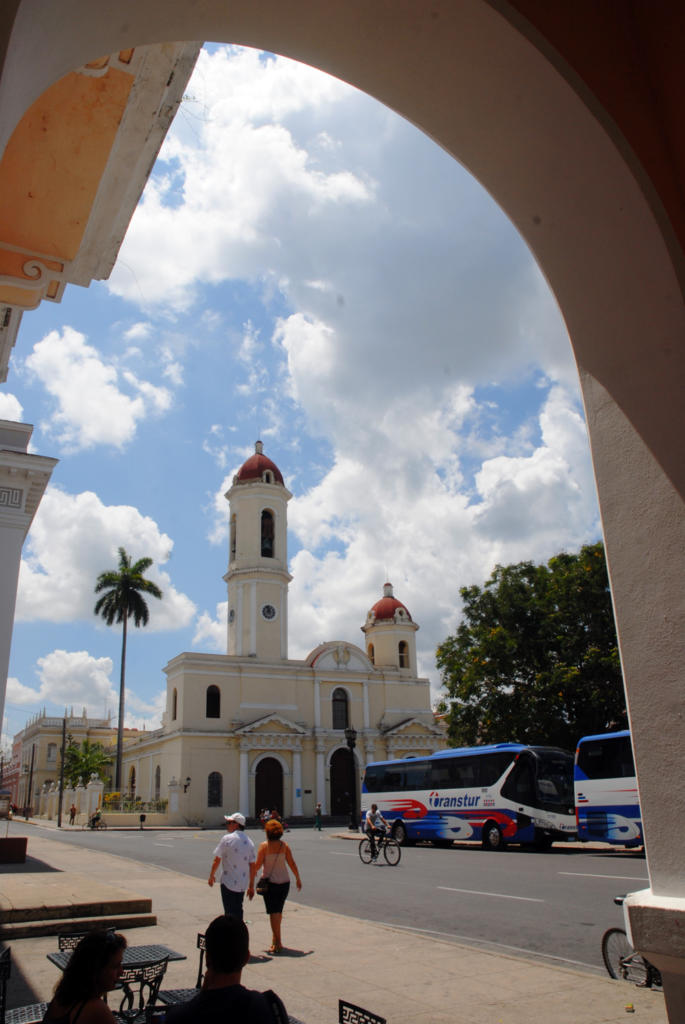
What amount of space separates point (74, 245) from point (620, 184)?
12.5 feet

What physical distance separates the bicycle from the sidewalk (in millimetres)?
7795

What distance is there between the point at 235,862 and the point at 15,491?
904cm

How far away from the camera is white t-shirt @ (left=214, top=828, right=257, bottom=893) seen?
7.78m

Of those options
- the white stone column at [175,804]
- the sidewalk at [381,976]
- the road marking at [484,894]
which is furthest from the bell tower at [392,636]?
the sidewalk at [381,976]

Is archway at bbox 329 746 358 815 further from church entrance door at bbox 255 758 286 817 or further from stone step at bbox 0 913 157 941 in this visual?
stone step at bbox 0 913 157 941

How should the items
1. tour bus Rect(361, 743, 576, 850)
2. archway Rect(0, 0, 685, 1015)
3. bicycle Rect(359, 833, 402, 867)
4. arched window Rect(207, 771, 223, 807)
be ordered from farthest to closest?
arched window Rect(207, 771, 223, 807) < tour bus Rect(361, 743, 576, 850) < bicycle Rect(359, 833, 402, 867) < archway Rect(0, 0, 685, 1015)

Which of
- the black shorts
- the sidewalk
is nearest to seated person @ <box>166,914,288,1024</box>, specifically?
the sidewalk

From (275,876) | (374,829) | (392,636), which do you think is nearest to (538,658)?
(374,829)

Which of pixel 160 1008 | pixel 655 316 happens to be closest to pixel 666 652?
pixel 655 316

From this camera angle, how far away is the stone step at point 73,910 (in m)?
8.17

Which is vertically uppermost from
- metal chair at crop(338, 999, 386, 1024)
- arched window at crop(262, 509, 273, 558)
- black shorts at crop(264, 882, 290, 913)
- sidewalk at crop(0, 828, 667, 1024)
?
arched window at crop(262, 509, 273, 558)

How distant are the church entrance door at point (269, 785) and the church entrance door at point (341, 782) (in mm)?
3421

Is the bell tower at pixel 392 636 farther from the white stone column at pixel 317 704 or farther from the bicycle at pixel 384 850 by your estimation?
the bicycle at pixel 384 850

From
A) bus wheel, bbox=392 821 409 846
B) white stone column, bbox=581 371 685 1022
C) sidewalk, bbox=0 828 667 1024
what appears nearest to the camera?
white stone column, bbox=581 371 685 1022
